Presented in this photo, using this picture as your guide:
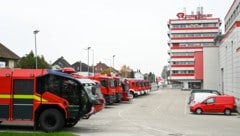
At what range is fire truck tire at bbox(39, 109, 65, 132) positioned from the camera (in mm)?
20391

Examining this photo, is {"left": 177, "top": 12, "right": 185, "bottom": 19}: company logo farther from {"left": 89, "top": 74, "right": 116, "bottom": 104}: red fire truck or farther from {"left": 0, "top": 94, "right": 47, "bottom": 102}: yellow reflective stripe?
{"left": 0, "top": 94, "right": 47, "bottom": 102}: yellow reflective stripe

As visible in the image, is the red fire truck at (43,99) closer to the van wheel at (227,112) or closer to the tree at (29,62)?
the van wheel at (227,112)

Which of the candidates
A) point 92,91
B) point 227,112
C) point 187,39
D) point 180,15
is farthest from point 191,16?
point 92,91

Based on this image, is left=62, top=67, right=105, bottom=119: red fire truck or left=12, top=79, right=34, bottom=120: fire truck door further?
left=62, top=67, right=105, bottom=119: red fire truck

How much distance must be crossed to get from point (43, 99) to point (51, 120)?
0.98 m

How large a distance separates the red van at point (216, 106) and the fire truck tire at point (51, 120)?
735 inches

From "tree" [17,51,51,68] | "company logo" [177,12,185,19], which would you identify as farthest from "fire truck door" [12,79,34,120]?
"company logo" [177,12,185,19]

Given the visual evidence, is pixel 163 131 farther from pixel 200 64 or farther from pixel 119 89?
pixel 200 64

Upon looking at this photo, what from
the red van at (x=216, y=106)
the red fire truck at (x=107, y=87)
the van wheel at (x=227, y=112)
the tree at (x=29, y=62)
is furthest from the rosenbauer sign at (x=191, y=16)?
the van wheel at (x=227, y=112)

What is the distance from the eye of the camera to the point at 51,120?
67.4 feet

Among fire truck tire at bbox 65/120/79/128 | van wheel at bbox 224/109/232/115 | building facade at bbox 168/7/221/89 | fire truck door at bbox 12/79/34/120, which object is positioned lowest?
van wheel at bbox 224/109/232/115

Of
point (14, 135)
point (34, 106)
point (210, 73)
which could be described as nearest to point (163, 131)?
point (34, 106)

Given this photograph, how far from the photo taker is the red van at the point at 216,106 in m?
37.1

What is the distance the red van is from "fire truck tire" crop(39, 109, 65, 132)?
18.7 meters
